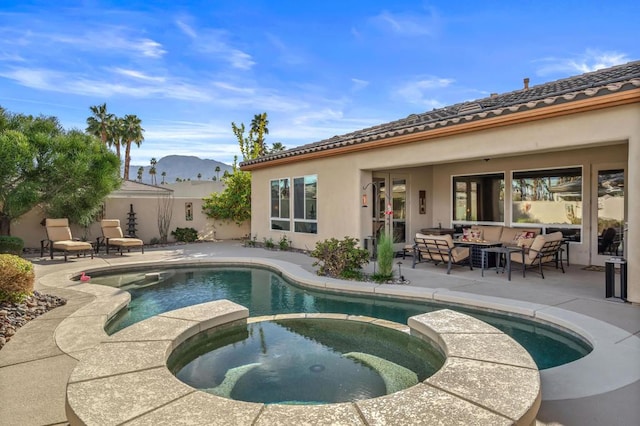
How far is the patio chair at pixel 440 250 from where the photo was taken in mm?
8781

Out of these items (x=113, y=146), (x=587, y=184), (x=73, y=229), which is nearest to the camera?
(x=587, y=184)

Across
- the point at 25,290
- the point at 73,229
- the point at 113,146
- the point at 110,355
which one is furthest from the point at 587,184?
the point at 113,146

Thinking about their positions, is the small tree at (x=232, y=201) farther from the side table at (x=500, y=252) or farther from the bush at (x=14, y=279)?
the bush at (x=14, y=279)

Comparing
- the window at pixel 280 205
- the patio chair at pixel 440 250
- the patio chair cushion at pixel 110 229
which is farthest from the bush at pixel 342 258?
the patio chair cushion at pixel 110 229

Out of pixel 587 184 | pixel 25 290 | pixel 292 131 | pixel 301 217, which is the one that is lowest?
pixel 25 290

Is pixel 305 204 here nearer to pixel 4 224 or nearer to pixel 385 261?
pixel 385 261

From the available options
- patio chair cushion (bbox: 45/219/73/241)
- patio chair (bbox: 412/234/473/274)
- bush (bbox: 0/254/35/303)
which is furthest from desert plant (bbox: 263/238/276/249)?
bush (bbox: 0/254/35/303)

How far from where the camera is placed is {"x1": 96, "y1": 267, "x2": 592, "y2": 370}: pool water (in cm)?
484

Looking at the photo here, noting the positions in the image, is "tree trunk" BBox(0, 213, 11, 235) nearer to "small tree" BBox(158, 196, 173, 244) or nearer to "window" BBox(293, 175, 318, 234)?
"small tree" BBox(158, 196, 173, 244)

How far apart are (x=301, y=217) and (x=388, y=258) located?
5.59 meters

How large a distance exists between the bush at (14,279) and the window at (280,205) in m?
8.53

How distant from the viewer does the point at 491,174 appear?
36.5 ft

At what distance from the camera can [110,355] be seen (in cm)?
361

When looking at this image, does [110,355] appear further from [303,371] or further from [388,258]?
[388,258]
